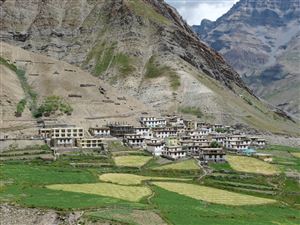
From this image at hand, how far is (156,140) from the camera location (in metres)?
169

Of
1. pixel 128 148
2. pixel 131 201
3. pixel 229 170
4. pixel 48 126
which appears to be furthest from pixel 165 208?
pixel 48 126

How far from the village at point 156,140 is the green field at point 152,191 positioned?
29.6 feet

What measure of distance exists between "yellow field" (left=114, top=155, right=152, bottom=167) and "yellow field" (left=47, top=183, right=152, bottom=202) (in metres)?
25.7

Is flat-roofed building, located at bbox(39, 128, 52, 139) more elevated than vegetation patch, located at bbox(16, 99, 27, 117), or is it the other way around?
vegetation patch, located at bbox(16, 99, 27, 117)

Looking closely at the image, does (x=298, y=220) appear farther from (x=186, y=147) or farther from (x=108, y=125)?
(x=108, y=125)

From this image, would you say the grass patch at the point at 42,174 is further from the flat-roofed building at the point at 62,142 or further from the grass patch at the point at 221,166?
the grass patch at the point at 221,166

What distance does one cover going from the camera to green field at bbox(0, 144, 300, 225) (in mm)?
88812

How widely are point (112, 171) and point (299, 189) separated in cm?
4223

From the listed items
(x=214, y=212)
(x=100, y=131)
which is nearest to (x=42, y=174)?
(x=214, y=212)

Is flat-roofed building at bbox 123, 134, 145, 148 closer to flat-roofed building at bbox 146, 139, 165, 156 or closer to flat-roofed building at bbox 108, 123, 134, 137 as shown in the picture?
flat-roofed building at bbox 146, 139, 165, 156

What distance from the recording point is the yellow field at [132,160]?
5404 inches

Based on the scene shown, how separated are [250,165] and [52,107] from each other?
78.3 metres

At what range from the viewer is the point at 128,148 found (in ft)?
523

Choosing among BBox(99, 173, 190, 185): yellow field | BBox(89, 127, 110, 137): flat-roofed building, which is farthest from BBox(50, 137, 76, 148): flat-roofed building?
BBox(99, 173, 190, 185): yellow field
